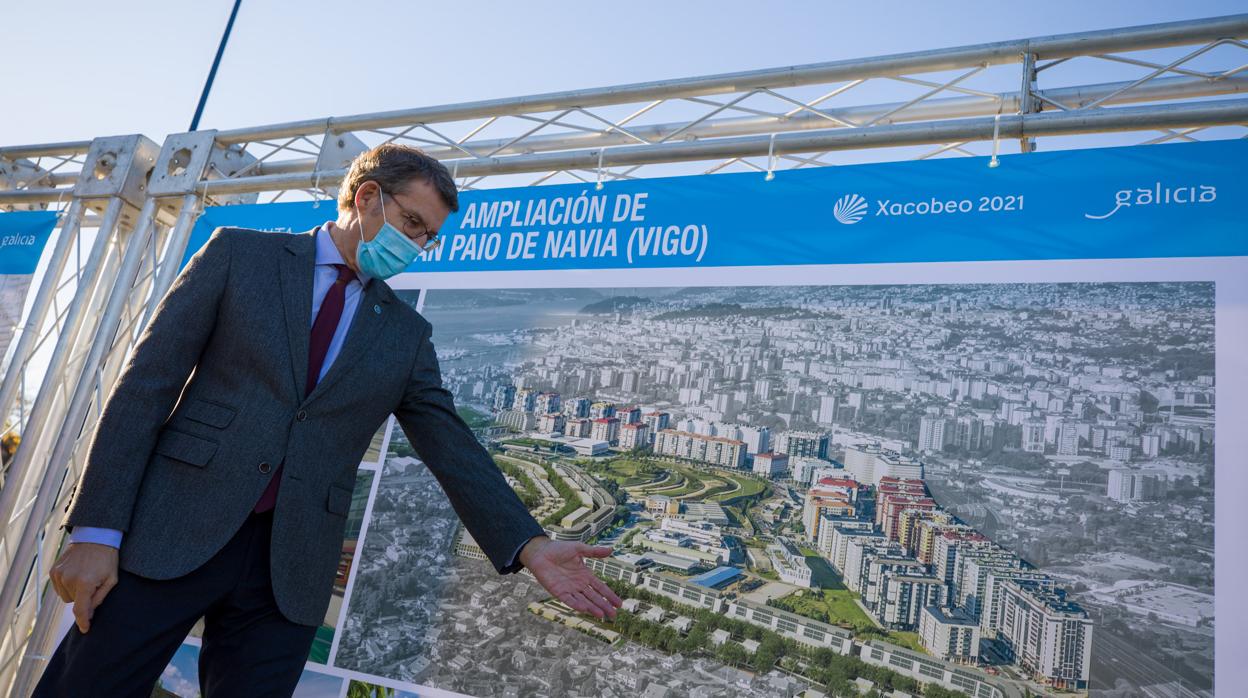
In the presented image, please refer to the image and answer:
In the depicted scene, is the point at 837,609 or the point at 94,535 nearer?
the point at 94,535

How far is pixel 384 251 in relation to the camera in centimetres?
181

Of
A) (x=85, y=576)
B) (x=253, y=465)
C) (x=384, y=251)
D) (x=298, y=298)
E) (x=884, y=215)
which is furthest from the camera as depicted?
(x=884, y=215)

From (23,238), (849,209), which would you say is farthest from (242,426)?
(23,238)

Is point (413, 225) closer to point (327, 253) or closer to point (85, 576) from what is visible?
point (327, 253)

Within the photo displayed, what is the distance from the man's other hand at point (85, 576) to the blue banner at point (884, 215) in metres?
1.89

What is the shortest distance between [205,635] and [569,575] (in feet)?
2.31

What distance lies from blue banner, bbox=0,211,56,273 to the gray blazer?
3755mm

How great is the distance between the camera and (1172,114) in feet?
8.42

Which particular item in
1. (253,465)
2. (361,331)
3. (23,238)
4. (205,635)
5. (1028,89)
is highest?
(1028,89)

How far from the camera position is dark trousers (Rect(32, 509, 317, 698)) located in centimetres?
147

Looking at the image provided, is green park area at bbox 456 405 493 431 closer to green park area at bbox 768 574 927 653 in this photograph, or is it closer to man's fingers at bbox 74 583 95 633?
green park area at bbox 768 574 927 653

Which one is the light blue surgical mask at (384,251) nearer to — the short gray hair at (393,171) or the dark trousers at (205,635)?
the short gray hair at (393,171)

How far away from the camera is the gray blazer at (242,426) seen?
1.51 metres

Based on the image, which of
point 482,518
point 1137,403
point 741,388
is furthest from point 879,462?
point 482,518
